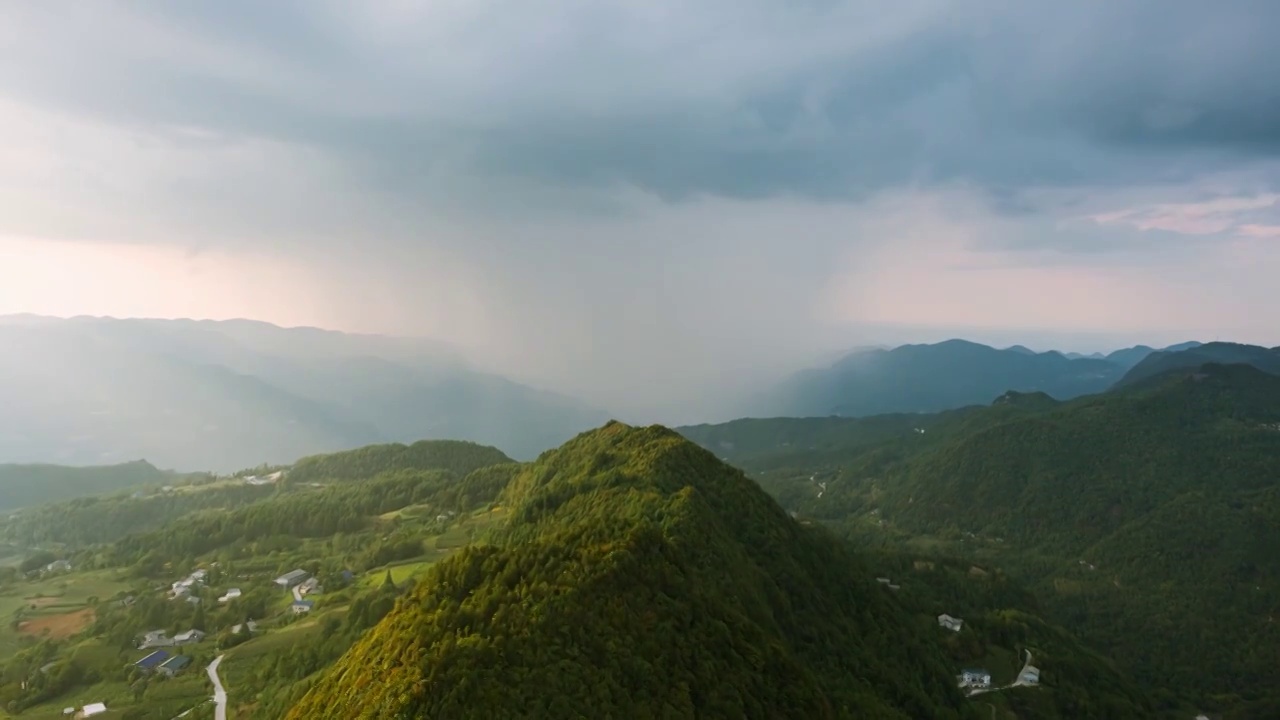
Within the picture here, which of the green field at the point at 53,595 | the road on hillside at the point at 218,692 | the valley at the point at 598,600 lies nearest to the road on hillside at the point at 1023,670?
the valley at the point at 598,600

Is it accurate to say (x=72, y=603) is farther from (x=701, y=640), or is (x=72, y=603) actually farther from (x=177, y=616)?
(x=701, y=640)

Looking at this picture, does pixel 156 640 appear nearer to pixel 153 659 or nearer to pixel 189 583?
pixel 153 659

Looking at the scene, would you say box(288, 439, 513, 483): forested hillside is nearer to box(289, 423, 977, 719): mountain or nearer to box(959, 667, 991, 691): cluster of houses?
box(289, 423, 977, 719): mountain

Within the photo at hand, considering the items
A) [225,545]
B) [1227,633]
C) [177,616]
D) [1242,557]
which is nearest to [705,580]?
[177,616]

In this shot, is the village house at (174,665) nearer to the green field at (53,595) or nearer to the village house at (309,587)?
the village house at (309,587)

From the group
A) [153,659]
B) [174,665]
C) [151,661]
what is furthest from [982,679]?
[153,659]

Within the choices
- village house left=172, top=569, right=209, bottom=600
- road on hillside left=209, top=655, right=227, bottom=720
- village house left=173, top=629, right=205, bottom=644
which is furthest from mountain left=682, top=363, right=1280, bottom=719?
village house left=172, top=569, right=209, bottom=600
